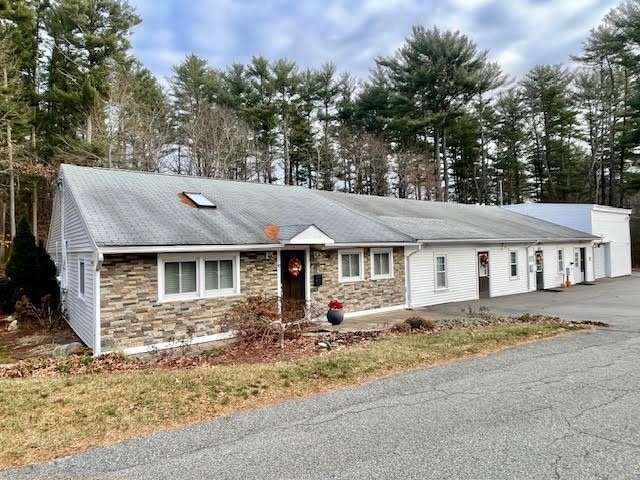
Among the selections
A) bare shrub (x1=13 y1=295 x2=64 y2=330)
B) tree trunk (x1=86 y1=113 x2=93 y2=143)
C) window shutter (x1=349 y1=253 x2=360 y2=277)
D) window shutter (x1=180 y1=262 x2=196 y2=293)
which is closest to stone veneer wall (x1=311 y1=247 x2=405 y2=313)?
window shutter (x1=349 y1=253 x2=360 y2=277)

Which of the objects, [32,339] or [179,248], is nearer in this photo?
[179,248]

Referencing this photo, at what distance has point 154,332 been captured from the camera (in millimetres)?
9000

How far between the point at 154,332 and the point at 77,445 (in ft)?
16.2

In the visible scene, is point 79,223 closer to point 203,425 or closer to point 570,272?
point 203,425

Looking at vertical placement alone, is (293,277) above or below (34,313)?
above

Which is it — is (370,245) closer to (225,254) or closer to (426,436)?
(225,254)

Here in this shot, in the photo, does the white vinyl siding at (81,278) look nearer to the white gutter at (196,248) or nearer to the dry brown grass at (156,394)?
the white gutter at (196,248)

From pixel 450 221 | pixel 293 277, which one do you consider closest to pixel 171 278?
pixel 293 277

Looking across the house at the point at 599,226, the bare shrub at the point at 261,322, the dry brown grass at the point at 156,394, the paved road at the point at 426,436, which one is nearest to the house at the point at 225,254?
the bare shrub at the point at 261,322

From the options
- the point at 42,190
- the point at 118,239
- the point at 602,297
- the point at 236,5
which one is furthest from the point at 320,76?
the point at 118,239

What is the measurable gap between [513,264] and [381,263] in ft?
27.4

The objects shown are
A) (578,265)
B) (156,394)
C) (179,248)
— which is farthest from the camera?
(578,265)

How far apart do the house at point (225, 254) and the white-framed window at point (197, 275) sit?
0.08 feet

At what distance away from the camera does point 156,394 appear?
555 cm
